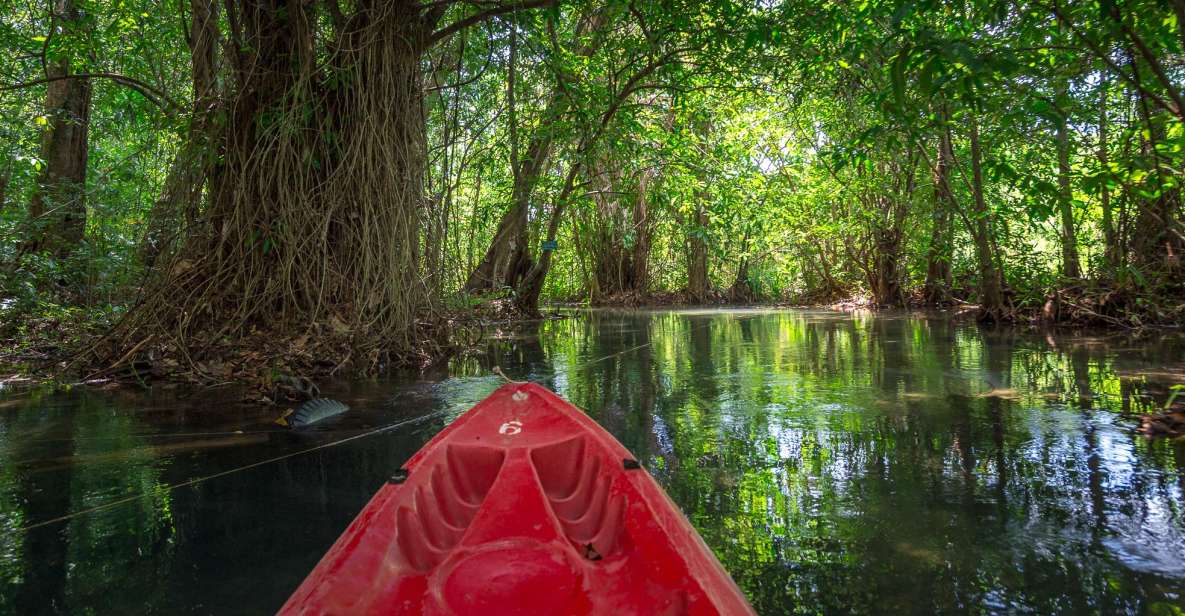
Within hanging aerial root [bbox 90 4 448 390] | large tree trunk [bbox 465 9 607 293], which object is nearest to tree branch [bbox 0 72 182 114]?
hanging aerial root [bbox 90 4 448 390]

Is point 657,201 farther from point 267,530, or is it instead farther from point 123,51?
point 267,530

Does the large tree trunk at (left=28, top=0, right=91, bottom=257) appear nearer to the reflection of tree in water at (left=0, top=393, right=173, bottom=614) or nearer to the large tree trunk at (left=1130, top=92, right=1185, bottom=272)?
the reflection of tree in water at (left=0, top=393, right=173, bottom=614)

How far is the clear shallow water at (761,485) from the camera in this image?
61.6 inches

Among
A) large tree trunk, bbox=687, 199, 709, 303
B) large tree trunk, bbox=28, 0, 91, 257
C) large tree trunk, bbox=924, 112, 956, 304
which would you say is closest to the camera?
large tree trunk, bbox=28, 0, 91, 257

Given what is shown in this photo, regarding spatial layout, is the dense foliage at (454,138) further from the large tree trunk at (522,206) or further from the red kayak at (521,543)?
the red kayak at (521,543)

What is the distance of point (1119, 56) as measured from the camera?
5316 mm

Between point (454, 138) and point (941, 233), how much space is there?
27.0 feet

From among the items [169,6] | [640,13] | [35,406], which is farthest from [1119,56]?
[169,6]

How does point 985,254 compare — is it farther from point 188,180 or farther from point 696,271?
point 696,271

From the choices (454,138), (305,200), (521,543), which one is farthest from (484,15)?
(521,543)

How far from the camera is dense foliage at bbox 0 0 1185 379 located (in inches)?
170

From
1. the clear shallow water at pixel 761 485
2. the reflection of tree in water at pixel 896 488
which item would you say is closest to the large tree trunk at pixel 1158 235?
the clear shallow water at pixel 761 485

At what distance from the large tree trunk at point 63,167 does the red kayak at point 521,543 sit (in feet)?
24.9

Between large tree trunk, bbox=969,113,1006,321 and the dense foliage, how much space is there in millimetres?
57
